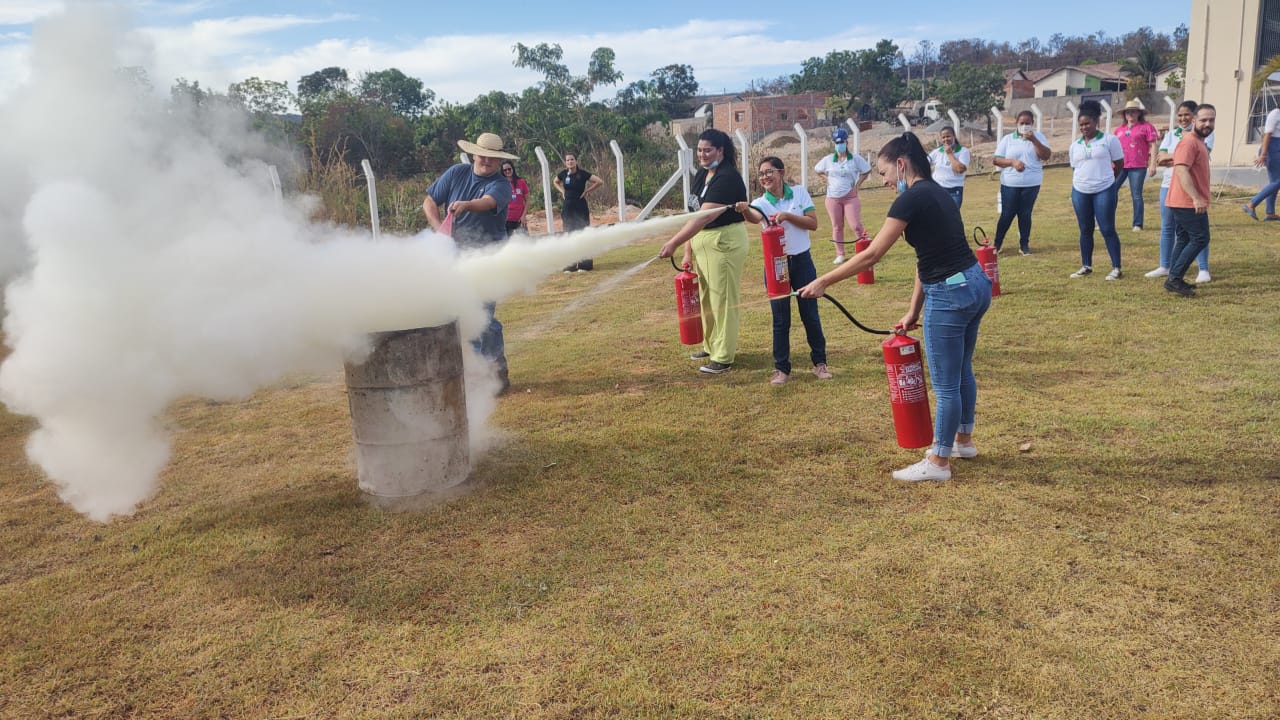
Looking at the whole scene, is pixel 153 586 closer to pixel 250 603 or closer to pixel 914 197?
pixel 250 603

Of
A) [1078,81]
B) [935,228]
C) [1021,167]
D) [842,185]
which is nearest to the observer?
[935,228]

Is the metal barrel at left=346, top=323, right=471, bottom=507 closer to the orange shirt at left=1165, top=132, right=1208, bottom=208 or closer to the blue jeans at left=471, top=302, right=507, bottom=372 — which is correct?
the blue jeans at left=471, top=302, right=507, bottom=372

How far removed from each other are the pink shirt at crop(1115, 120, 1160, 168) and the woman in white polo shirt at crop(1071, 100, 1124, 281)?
3.49 meters

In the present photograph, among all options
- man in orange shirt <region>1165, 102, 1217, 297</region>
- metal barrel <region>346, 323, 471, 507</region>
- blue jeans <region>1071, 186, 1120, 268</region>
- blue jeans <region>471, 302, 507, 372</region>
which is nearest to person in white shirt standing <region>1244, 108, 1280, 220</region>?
blue jeans <region>1071, 186, 1120, 268</region>

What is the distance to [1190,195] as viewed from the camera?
8.41 metres

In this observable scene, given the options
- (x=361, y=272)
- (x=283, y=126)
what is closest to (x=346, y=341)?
(x=361, y=272)

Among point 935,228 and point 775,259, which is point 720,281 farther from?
point 935,228

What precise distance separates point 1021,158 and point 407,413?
909cm

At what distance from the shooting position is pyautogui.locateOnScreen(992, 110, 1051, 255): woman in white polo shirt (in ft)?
34.7

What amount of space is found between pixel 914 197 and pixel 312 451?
4.54m

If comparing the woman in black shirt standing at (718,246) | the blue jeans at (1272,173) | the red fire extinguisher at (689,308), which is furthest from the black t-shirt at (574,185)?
the blue jeans at (1272,173)

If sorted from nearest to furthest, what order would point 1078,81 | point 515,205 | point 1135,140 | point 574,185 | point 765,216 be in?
point 765,216
point 515,205
point 1135,140
point 574,185
point 1078,81

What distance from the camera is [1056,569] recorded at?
3.93 metres

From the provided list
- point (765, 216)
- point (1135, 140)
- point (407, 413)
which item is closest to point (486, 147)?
point (765, 216)
